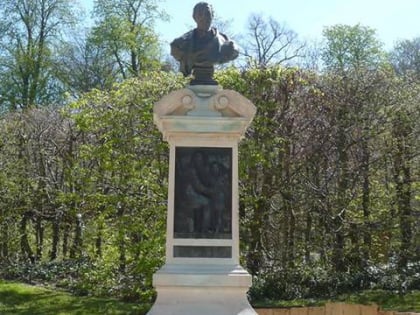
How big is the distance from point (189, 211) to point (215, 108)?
1.11 metres

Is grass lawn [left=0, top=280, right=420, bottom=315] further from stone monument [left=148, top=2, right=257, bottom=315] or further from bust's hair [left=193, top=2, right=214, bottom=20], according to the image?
bust's hair [left=193, top=2, right=214, bottom=20]

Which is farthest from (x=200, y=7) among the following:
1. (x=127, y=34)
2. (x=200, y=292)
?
(x=127, y=34)

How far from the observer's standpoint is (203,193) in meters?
6.86

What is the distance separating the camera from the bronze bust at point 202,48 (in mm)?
7262

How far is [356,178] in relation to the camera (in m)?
12.7

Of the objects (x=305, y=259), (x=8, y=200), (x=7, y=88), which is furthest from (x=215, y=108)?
(x=7, y=88)

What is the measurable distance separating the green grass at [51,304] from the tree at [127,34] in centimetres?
1417

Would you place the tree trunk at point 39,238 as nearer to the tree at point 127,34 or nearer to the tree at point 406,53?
the tree at point 127,34

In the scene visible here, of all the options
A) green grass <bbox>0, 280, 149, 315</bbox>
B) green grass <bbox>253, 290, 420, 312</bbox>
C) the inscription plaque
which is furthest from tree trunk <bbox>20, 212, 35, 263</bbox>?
the inscription plaque

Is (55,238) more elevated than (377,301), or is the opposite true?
(55,238)

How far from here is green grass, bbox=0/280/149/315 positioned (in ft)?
35.9

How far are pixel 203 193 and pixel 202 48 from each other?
1.62 meters

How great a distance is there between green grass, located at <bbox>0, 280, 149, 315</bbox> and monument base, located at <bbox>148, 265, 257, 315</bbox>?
14.0 ft

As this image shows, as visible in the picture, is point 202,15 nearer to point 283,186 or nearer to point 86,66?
point 283,186
